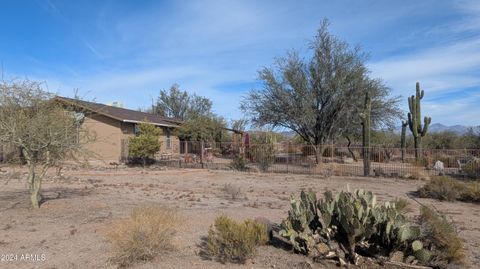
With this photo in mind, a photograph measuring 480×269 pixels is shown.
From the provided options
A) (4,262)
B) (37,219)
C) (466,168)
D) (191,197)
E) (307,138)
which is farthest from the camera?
(307,138)

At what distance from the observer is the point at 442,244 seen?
21.2 ft

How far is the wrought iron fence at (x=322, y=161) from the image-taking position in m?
22.4

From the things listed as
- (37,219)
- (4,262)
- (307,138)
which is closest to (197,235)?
(4,262)

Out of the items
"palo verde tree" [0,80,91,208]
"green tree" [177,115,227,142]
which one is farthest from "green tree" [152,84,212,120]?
"palo verde tree" [0,80,91,208]

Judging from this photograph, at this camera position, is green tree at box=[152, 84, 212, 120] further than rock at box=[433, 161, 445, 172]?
Yes

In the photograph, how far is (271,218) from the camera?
32.0 feet

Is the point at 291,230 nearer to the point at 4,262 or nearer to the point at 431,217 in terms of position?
the point at 431,217

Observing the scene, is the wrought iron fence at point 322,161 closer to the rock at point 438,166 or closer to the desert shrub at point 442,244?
the rock at point 438,166

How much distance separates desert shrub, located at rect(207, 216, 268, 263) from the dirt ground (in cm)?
17

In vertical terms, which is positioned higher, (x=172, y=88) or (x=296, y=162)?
(x=172, y=88)

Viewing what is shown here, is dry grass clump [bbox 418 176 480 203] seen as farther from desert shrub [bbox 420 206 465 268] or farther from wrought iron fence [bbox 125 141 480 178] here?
desert shrub [bbox 420 206 465 268]

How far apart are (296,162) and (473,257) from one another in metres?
18.5

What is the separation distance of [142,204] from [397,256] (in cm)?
691

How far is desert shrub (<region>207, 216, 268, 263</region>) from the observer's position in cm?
634
